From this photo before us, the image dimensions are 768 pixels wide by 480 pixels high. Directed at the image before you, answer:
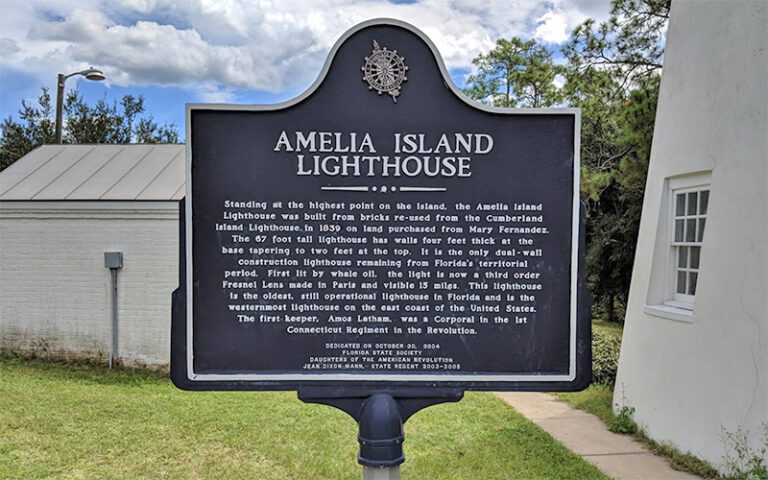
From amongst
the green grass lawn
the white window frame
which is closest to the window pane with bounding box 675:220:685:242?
the white window frame

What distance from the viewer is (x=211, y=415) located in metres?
7.09

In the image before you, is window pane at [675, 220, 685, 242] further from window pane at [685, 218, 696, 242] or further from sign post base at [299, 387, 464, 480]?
sign post base at [299, 387, 464, 480]

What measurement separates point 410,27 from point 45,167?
9.43 m

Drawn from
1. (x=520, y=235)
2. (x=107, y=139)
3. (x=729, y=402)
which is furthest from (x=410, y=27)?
(x=107, y=139)

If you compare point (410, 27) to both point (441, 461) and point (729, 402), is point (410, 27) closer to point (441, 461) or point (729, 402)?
point (441, 461)

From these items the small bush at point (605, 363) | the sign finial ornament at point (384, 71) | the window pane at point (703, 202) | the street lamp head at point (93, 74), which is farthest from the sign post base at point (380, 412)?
the street lamp head at point (93, 74)

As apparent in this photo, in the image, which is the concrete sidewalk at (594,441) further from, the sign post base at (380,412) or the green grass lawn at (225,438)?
the sign post base at (380,412)

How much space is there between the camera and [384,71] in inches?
126

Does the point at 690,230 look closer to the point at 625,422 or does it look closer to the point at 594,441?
the point at 625,422

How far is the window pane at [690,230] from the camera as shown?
6320 millimetres

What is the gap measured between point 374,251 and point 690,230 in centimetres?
461

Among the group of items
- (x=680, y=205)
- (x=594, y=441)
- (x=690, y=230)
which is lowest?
(x=594, y=441)

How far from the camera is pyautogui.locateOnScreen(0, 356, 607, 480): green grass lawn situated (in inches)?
213

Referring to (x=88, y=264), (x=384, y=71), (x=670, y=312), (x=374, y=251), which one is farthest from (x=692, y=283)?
(x=88, y=264)
